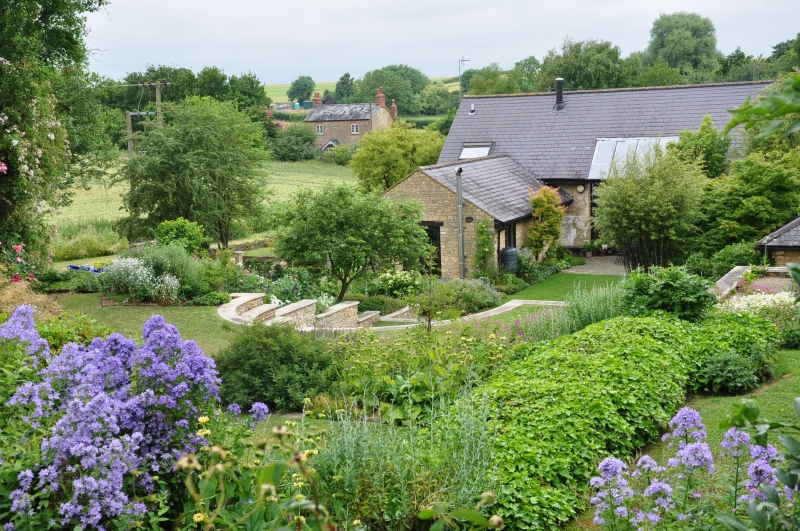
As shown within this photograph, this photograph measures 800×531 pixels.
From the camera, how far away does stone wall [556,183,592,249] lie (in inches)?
1073

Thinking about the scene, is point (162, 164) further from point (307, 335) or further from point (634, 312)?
point (634, 312)

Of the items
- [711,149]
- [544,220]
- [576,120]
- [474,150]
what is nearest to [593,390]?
[544,220]

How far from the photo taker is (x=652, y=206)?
1933 centimetres

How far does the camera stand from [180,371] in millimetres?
4340

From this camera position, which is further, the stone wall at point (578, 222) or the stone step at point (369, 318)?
the stone wall at point (578, 222)

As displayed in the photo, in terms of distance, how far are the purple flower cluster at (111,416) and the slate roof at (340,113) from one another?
2545 inches

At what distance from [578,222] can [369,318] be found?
1297cm

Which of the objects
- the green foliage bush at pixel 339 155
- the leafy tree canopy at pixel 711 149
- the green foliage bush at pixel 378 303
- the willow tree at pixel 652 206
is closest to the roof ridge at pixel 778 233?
the willow tree at pixel 652 206

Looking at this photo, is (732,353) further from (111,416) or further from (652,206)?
(652,206)

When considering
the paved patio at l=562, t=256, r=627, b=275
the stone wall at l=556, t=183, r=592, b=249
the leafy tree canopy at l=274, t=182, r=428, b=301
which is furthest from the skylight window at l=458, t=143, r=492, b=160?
the leafy tree canopy at l=274, t=182, r=428, b=301

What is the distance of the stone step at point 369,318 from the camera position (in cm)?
1662

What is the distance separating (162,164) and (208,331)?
11457 mm

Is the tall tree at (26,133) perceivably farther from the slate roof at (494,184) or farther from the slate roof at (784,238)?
the slate roof at (784,238)

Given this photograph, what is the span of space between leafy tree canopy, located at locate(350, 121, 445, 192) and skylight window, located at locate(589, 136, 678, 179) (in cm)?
772
